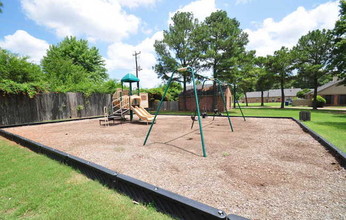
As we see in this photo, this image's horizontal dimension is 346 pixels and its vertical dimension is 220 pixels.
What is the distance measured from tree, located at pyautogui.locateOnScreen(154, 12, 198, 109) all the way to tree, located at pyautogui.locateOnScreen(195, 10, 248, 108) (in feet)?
4.45

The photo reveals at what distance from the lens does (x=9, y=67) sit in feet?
35.8

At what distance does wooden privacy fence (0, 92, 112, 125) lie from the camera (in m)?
9.92

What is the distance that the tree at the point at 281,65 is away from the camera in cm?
2353

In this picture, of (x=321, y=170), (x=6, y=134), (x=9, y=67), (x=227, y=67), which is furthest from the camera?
(x=227, y=67)

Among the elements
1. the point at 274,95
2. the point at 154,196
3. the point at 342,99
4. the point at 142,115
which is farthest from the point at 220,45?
the point at 274,95

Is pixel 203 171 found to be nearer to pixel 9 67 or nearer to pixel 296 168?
pixel 296 168

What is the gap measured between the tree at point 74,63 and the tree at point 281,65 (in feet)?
92.4


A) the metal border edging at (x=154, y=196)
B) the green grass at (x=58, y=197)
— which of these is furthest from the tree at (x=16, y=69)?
the metal border edging at (x=154, y=196)

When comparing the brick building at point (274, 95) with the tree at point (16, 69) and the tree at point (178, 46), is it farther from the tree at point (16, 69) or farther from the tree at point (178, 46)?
the tree at point (16, 69)

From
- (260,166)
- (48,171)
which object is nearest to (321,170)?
(260,166)

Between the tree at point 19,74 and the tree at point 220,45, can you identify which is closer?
the tree at point 19,74

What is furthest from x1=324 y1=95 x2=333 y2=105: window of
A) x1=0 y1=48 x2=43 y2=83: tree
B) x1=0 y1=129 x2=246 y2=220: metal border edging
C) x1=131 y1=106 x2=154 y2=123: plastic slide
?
x1=0 y1=48 x2=43 y2=83: tree

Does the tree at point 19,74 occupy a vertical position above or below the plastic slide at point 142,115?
above

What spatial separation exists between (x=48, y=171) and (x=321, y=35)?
31370mm
